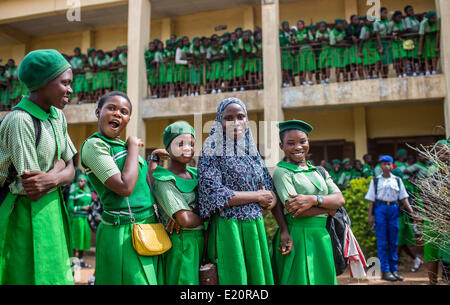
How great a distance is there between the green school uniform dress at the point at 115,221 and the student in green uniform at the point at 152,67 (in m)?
7.79

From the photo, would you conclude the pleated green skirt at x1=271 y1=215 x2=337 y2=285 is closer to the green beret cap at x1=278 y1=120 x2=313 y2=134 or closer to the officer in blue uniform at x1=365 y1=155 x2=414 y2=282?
the green beret cap at x1=278 y1=120 x2=313 y2=134

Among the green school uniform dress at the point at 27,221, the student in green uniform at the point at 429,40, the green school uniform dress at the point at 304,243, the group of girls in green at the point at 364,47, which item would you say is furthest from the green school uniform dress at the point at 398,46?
the green school uniform dress at the point at 27,221

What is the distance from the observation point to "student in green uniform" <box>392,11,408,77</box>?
8070 mm

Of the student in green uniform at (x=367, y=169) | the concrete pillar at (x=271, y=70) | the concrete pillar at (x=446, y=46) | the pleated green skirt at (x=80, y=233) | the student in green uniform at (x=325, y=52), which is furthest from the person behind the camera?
the student in green uniform at (x=325, y=52)

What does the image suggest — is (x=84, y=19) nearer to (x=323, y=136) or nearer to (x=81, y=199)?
(x=81, y=199)

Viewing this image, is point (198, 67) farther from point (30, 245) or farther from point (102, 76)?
point (30, 245)

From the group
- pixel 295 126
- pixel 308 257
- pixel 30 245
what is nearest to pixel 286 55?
pixel 295 126

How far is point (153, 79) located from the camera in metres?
9.77

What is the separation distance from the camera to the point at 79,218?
7039mm

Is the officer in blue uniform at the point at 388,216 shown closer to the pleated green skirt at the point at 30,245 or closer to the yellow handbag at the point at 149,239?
the yellow handbag at the point at 149,239

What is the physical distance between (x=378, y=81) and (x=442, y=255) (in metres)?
4.78

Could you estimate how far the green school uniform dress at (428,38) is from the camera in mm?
7883

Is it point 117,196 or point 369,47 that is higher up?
point 369,47

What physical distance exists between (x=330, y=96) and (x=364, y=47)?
1.46 meters
